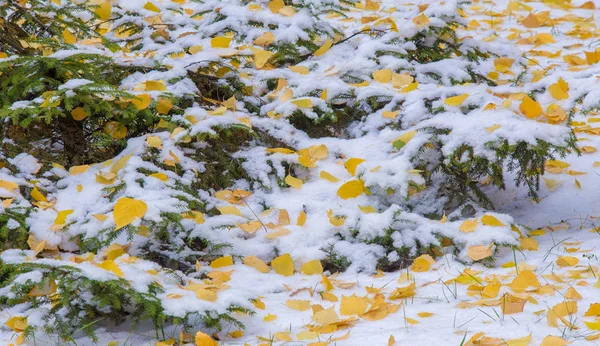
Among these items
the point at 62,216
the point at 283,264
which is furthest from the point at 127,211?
the point at 283,264

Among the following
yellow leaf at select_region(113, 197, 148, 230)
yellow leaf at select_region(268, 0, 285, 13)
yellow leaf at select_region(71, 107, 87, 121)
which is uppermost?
yellow leaf at select_region(268, 0, 285, 13)

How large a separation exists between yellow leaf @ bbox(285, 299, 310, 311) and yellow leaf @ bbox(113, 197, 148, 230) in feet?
1.98

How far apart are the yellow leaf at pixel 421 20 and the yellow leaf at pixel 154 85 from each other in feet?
4.47

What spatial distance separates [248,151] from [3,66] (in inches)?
41.6

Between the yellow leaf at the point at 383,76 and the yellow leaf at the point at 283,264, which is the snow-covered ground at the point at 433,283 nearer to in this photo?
the yellow leaf at the point at 283,264

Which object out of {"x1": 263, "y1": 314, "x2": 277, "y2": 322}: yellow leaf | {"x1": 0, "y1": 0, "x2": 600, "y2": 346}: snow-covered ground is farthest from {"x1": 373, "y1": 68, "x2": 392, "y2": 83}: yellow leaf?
{"x1": 263, "y1": 314, "x2": 277, "y2": 322}: yellow leaf

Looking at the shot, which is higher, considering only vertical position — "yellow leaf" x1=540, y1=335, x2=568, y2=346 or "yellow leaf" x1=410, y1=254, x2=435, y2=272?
"yellow leaf" x1=540, y1=335, x2=568, y2=346

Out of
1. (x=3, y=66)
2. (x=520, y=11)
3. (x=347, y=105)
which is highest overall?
(x=3, y=66)

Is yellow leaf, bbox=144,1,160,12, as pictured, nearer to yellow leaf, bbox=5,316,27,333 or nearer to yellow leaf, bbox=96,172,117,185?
yellow leaf, bbox=96,172,117,185

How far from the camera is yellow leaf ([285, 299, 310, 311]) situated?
80.9 inches

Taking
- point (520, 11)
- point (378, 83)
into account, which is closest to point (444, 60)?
point (378, 83)

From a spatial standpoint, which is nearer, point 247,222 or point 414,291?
point 414,291

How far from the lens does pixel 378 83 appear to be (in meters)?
3.17

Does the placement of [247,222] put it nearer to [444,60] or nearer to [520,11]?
[444,60]
